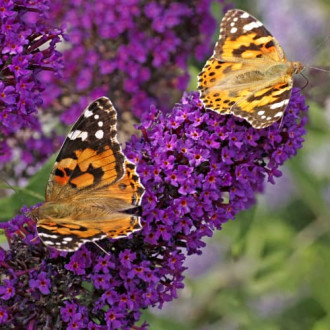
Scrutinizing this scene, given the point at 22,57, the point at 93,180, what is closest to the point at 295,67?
the point at 93,180

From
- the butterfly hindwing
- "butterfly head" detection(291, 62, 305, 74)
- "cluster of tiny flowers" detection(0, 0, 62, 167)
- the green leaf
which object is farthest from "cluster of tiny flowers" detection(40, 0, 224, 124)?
the butterfly hindwing

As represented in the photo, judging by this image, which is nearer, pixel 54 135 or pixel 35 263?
pixel 35 263

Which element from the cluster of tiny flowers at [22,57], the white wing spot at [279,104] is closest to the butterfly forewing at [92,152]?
the cluster of tiny flowers at [22,57]

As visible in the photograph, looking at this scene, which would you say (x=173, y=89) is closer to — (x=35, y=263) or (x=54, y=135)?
(x=54, y=135)

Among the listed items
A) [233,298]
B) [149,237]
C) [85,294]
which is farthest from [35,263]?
[233,298]

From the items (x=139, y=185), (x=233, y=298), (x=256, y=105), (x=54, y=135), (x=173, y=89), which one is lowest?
(x=233, y=298)

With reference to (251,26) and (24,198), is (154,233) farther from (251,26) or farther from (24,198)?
(251,26)
